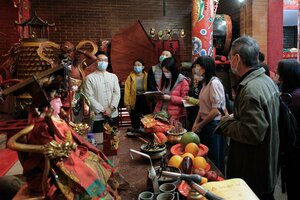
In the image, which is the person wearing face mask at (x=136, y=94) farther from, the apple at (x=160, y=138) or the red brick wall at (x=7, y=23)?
the red brick wall at (x=7, y=23)

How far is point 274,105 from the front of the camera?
1630 millimetres

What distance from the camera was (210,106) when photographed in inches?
97.2

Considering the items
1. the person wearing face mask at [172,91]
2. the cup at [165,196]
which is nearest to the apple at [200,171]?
the cup at [165,196]

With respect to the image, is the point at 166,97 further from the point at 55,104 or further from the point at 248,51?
the point at 55,104

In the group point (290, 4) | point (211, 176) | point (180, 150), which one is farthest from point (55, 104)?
point (290, 4)

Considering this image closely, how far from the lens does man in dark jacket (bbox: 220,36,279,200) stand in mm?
1508

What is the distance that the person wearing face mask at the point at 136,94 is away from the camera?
4066 millimetres

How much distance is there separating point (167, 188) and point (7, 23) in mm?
6426

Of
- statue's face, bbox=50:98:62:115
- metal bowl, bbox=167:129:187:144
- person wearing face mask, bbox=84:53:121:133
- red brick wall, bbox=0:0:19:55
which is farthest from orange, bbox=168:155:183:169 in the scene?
red brick wall, bbox=0:0:19:55

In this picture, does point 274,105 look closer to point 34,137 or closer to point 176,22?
point 34,137

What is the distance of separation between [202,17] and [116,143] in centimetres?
277

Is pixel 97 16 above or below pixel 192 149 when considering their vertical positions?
above

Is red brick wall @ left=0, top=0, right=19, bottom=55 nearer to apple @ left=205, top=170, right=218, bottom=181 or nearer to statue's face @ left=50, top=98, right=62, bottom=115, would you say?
statue's face @ left=50, top=98, right=62, bottom=115

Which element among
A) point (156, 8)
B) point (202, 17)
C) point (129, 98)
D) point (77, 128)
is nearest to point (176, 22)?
point (156, 8)
